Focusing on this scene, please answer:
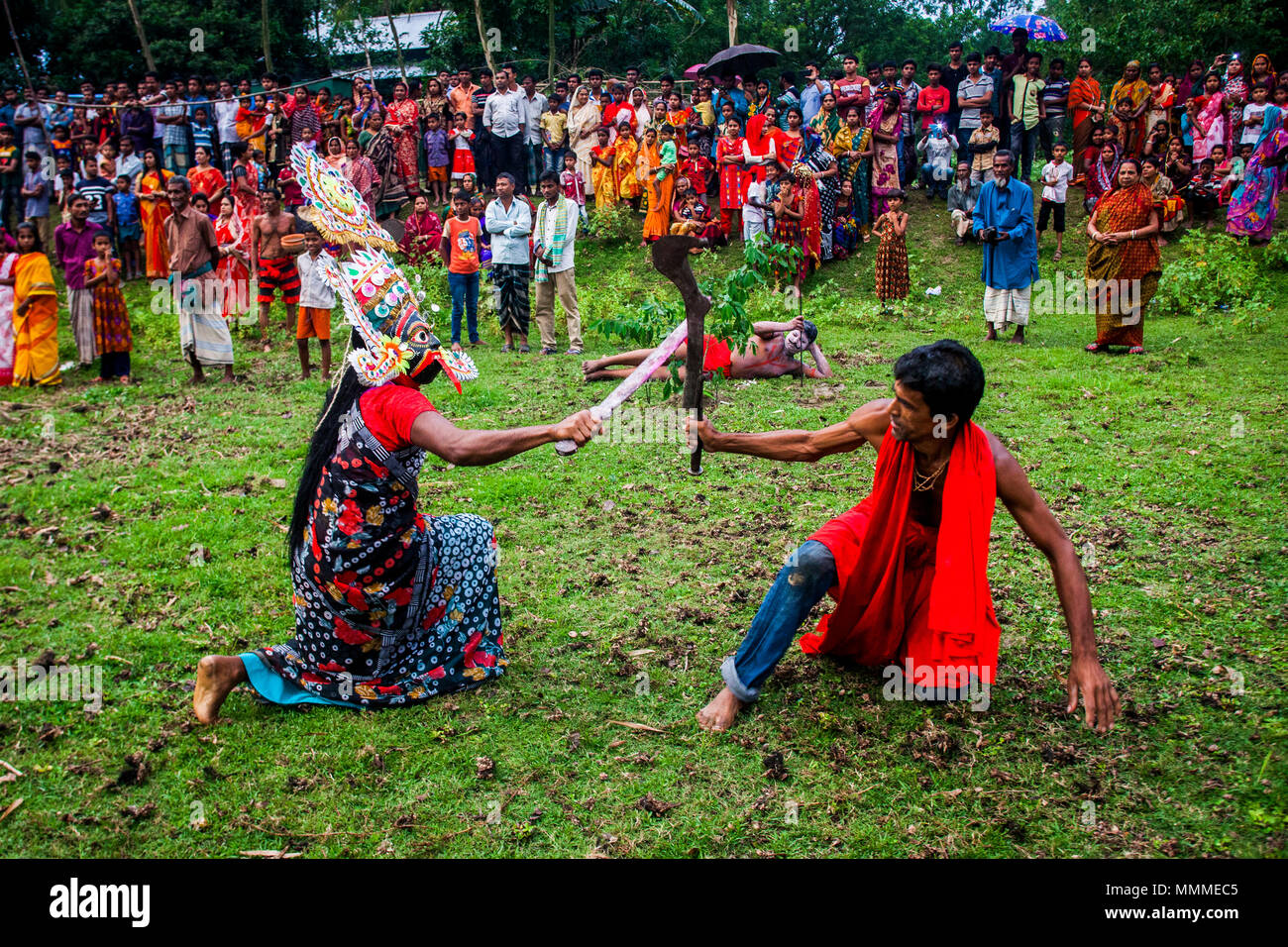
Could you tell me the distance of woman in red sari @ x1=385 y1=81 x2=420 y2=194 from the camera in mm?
16984

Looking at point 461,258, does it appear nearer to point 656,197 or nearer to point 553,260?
point 553,260

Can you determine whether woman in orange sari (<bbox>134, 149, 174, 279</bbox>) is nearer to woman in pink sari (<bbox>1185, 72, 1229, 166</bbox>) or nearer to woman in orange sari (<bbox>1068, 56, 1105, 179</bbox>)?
woman in orange sari (<bbox>1068, 56, 1105, 179</bbox>)

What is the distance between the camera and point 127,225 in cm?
1647

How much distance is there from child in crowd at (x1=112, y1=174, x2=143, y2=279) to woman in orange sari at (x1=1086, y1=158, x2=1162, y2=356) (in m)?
14.8

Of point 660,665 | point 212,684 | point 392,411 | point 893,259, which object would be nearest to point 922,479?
point 660,665

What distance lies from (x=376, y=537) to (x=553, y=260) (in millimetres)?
7829

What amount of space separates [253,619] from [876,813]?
11.3 ft

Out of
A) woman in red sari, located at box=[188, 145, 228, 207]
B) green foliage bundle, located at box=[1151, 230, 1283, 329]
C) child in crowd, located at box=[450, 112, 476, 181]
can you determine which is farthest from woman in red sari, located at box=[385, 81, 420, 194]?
green foliage bundle, located at box=[1151, 230, 1283, 329]

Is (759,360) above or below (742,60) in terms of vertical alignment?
below

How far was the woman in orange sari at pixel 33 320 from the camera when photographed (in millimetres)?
10961

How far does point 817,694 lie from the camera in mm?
4367

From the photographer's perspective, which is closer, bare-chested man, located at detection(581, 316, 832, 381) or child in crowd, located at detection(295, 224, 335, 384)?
bare-chested man, located at detection(581, 316, 832, 381)

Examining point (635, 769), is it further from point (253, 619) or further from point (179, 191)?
point (179, 191)

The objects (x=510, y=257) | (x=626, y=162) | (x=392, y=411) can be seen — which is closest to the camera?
(x=392, y=411)
